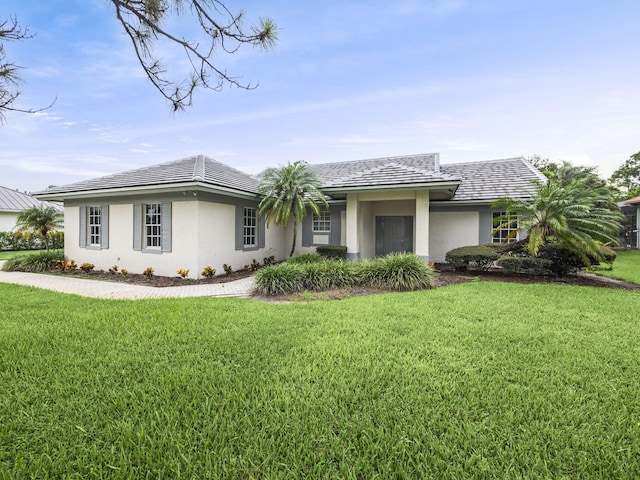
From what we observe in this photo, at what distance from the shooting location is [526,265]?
961 centimetres

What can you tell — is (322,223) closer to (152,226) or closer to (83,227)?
(152,226)

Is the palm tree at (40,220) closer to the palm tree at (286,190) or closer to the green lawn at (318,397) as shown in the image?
the palm tree at (286,190)

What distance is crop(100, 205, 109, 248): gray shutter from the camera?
1186cm

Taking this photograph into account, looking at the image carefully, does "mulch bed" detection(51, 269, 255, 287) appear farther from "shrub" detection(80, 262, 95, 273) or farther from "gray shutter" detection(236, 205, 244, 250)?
"gray shutter" detection(236, 205, 244, 250)

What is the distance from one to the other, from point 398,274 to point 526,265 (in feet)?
14.2

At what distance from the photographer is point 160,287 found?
30.8 feet

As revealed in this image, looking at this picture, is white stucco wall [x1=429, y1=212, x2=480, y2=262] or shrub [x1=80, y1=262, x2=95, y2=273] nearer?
shrub [x1=80, y1=262, x2=95, y2=273]

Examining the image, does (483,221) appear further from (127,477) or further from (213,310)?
(127,477)

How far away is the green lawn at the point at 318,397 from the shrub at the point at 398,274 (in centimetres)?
314

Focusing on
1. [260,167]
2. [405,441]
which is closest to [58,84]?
[405,441]

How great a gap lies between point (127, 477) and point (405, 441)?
1929 mm

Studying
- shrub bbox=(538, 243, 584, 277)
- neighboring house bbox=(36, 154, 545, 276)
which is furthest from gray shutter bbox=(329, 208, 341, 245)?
shrub bbox=(538, 243, 584, 277)

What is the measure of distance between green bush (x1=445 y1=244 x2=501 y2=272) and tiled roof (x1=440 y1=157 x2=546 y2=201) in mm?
3014

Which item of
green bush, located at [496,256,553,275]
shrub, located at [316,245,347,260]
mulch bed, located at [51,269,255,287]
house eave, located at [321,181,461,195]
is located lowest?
mulch bed, located at [51,269,255,287]
